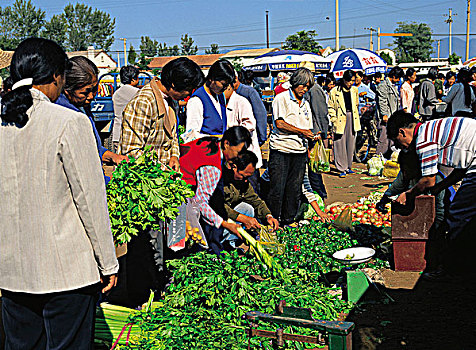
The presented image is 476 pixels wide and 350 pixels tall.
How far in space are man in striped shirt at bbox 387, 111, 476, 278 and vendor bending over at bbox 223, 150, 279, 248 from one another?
1413 mm

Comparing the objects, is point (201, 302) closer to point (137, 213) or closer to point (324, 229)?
point (137, 213)

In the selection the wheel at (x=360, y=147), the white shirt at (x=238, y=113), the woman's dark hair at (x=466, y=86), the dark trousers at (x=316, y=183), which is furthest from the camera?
the wheel at (x=360, y=147)

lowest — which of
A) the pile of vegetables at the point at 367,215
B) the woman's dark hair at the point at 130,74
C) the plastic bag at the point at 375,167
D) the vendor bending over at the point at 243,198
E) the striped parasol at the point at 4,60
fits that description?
the pile of vegetables at the point at 367,215

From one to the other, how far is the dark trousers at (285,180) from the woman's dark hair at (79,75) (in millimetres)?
3277

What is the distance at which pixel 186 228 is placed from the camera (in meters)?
4.75

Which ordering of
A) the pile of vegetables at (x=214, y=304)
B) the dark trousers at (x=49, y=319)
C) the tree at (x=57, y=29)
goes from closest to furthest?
1. the dark trousers at (x=49, y=319)
2. the pile of vegetables at (x=214, y=304)
3. the tree at (x=57, y=29)

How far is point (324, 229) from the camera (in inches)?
247

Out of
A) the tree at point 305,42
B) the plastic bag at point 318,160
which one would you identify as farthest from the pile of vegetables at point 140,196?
the tree at point 305,42

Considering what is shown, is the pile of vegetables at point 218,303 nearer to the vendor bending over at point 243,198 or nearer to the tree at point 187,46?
the vendor bending over at point 243,198

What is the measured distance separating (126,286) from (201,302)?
1.09m

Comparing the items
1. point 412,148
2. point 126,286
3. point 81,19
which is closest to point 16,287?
point 126,286

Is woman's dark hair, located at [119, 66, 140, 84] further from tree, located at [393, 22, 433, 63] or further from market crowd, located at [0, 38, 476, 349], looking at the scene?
tree, located at [393, 22, 433, 63]

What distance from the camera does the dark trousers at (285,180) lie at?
22.1 feet

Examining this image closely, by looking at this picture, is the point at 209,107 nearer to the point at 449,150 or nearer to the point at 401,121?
the point at 401,121
